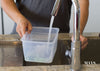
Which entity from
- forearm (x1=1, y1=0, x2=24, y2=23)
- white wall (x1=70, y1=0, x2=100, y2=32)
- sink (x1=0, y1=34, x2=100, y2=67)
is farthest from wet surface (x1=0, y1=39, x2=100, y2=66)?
white wall (x1=70, y1=0, x2=100, y2=32)

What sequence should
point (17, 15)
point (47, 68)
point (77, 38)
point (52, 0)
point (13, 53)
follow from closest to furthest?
1. point (77, 38)
2. point (47, 68)
3. point (13, 53)
4. point (17, 15)
5. point (52, 0)

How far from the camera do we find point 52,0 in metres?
1.10

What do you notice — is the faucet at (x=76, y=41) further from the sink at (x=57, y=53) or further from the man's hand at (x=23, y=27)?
the man's hand at (x=23, y=27)

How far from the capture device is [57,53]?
33.4 inches

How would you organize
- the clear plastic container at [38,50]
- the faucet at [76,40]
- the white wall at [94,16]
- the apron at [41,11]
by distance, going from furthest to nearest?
the white wall at [94,16]
the apron at [41,11]
the clear plastic container at [38,50]
the faucet at [76,40]

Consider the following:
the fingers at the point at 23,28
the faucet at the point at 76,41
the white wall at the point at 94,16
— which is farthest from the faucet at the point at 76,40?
the white wall at the point at 94,16

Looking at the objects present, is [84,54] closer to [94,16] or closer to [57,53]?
[57,53]

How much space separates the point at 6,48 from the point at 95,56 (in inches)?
17.7

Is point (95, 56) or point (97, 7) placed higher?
point (97, 7)

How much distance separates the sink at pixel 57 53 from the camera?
0.74 m

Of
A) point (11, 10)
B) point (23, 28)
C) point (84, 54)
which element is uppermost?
point (11, 10)

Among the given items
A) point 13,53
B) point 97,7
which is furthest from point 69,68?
point 97,7

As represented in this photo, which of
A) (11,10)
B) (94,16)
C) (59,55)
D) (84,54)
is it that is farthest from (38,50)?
(94,16)

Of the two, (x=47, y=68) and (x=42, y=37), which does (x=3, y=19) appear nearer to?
(x=42, y=37)
